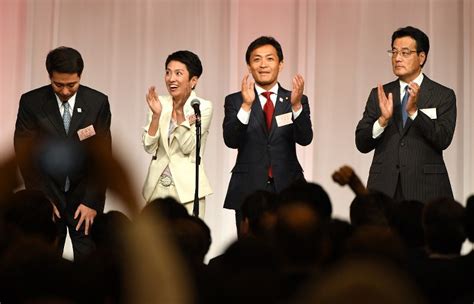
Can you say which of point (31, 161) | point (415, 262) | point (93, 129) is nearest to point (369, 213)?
point (415, 262)

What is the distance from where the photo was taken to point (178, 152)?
499cm

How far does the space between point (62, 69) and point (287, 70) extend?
2722mm

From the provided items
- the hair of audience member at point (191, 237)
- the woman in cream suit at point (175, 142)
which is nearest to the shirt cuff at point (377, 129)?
the woman in cream suit at point (175, 142)

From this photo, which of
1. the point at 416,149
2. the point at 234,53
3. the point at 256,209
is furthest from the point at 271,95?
the point at 234,53

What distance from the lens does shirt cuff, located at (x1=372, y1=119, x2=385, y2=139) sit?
4855 mm

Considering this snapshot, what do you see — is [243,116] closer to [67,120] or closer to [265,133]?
[265,133]

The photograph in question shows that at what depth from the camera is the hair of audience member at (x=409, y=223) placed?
2.77 metres

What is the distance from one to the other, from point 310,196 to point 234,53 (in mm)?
4578

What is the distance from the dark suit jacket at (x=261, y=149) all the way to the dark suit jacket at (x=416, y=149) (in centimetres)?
36

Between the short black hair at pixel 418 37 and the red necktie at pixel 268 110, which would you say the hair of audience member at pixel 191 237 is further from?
the short black hair at pixel 418 37

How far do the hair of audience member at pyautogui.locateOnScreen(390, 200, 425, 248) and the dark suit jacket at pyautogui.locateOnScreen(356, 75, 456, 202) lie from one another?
6.52 feet

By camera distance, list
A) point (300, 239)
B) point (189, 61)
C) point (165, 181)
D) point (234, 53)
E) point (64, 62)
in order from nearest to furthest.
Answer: point (300, 239) → point (64, 62) → point (165, 181) → point (189, 61) → point (234, 53)

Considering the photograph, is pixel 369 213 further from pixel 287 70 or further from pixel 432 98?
pixel 287 70

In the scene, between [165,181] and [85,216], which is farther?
[165,181]
